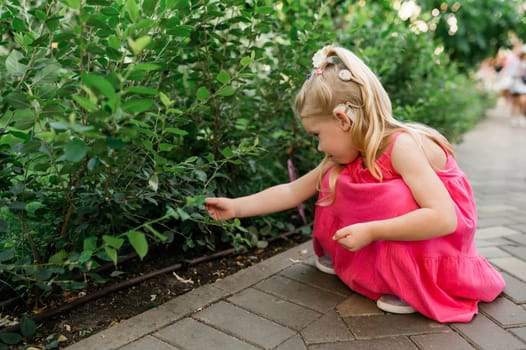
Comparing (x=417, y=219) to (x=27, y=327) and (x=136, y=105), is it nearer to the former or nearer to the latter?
(x=136, y=105)

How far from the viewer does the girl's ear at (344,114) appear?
2.11 meters

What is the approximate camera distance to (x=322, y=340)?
188 cm

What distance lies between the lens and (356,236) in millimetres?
2033

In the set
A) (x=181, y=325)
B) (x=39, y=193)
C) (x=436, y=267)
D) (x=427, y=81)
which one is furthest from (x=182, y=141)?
(x=427, y=81)

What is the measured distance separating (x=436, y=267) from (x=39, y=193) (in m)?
1.62

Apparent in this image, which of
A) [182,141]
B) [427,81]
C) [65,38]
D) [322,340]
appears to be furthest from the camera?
[427,81]

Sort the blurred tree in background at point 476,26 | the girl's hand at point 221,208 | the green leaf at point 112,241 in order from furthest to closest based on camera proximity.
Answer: the blurred tree in background at point 476,26
the girl's hand at point 221,208
the green leaf at point 112,241

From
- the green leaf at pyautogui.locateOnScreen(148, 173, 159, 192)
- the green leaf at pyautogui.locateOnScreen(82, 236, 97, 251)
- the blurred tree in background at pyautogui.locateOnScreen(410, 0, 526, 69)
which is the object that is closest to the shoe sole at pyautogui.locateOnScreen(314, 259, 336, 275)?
the green leaf at pyautogui.locateOnScreen(148, 173, 159, 192)

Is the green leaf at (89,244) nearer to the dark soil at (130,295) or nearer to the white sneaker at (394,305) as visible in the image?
the dark soil at (130,295)

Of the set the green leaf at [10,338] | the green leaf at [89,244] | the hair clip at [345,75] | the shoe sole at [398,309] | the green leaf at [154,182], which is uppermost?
the hair clip at [345,75]

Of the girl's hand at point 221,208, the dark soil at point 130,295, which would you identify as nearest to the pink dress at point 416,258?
the girl's hand at point 221,208

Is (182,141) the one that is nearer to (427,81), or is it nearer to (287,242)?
(287,242)

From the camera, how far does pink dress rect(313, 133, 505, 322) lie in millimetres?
2119

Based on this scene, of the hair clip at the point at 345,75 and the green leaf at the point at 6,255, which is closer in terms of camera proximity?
the green leaf at the point at 6,255
